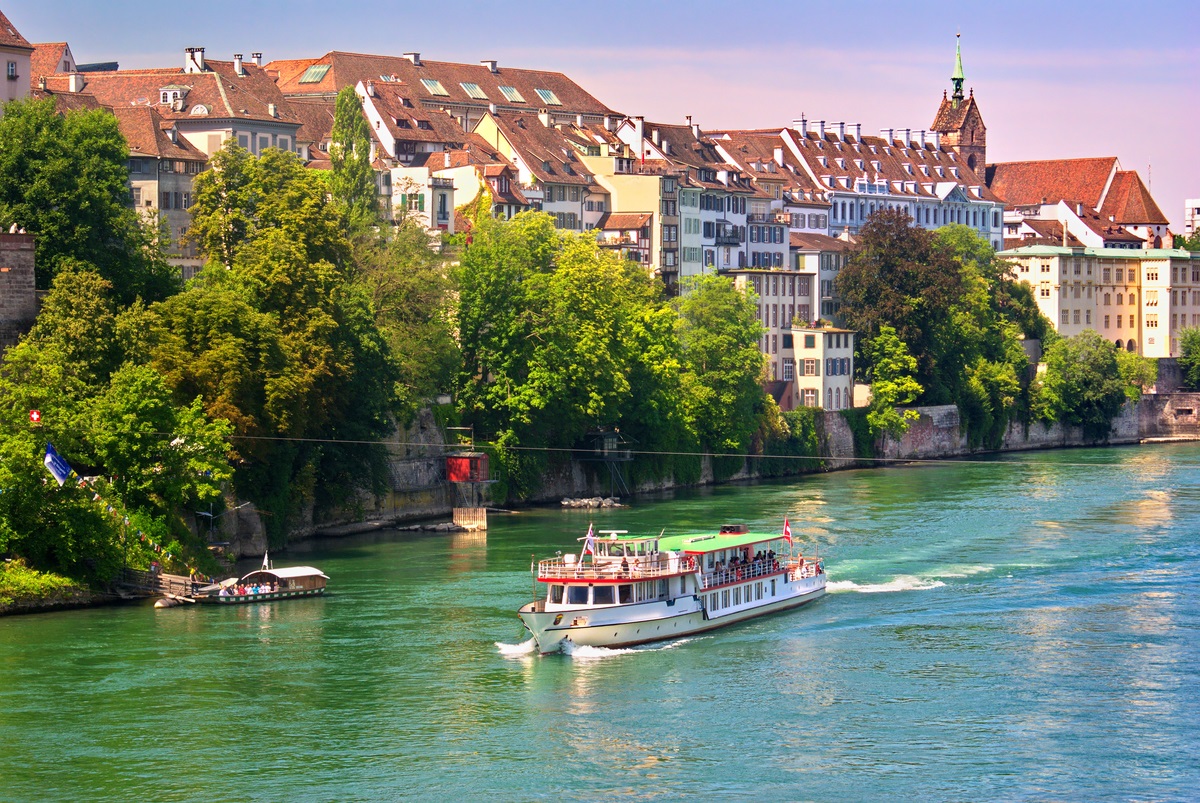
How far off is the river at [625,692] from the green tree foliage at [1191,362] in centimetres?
7252

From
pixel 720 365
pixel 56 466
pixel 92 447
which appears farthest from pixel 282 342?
pixel 720 365

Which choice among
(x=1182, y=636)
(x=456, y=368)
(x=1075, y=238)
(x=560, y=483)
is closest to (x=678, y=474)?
(x=560, y=483)

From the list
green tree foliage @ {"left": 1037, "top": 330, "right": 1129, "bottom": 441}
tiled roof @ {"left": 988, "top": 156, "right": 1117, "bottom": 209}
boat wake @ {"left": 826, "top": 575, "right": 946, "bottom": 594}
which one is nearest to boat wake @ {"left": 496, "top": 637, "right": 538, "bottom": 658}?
boat wake @ {"left": 826, "top": 575, "right": 946, "bottom": 594}

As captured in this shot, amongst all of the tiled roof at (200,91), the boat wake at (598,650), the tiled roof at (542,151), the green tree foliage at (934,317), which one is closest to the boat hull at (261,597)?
the boat wake at (598,650)

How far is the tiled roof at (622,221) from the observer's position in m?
115

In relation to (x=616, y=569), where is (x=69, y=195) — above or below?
above

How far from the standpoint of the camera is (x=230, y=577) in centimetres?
6306

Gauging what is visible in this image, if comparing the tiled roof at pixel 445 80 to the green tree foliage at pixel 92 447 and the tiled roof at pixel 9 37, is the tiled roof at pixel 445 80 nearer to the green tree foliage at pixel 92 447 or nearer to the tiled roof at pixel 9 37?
the tiled roof at pixel 9 37

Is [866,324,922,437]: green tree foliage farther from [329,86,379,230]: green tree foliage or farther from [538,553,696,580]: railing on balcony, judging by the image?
[538,553,696,580]: railing on balcony

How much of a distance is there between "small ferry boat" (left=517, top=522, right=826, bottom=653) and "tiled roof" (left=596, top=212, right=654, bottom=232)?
53.3 meters

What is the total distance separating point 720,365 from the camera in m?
98.9

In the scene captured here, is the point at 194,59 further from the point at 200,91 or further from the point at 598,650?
the point at 598,650

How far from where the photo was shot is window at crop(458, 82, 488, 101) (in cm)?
12550

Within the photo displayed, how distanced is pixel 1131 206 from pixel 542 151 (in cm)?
6648
